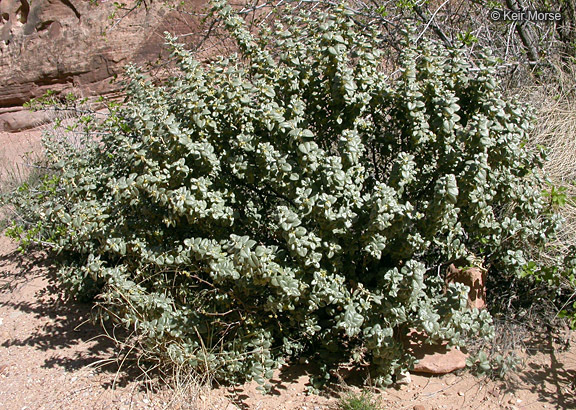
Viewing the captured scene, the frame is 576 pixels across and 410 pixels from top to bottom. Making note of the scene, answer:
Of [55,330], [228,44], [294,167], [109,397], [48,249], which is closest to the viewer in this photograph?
[294,167]

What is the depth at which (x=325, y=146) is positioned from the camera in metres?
3.89

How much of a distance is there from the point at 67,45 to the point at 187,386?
7.58 meters

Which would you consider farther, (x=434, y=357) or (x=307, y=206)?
(x=434, y=357)

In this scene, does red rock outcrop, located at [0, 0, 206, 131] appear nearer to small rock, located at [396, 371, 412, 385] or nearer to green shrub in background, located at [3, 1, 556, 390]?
green shrub in background, located at [3, 1, 556, 390]

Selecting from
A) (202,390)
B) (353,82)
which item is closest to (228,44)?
(353,82)

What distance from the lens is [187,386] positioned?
135 inches

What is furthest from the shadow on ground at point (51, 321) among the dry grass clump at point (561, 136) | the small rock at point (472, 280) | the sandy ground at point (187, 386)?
the dry grass clump at point (561, 136)

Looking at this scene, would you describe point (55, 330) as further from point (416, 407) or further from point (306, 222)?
point (416, 407)

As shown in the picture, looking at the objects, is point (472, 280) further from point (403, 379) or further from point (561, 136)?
point (561, 136)

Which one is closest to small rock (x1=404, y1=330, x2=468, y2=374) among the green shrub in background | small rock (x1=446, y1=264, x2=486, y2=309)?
the green shrub in background

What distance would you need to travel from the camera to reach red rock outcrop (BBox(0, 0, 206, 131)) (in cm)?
878

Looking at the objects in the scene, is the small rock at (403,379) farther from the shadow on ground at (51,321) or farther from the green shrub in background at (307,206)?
the shadow on ground at (51,321)

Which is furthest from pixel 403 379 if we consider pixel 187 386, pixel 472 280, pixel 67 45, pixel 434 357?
pixel 67 45

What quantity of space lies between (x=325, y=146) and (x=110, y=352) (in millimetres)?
2112
